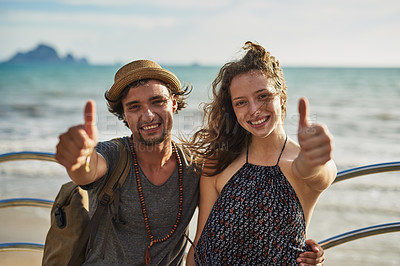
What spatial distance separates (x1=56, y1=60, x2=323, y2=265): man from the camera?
2.55 metres

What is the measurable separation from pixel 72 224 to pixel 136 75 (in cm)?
100

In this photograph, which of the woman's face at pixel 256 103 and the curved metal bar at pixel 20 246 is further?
the curved metal bar at pixel 20 246

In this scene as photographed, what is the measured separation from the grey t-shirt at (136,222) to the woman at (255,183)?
170 millimetres

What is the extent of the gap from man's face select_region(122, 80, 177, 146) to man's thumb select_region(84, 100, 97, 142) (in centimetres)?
70

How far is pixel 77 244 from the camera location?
8.25 ft

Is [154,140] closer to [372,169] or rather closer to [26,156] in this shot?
[26,156]

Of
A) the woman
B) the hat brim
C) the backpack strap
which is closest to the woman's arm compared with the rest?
the woman

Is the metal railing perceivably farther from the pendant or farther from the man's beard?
the pendant

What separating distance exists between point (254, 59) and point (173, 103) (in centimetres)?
68

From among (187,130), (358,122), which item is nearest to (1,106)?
(187,130)

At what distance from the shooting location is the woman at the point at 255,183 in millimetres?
2338

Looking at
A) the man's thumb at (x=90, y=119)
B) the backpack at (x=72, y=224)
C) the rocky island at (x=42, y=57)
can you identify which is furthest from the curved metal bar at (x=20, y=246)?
the rocky island at (x=42, y=57)

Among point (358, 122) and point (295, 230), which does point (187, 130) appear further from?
point (295, 230)

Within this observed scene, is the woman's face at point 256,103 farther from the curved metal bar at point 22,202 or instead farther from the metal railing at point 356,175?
the curved metal bar at point 22,202
